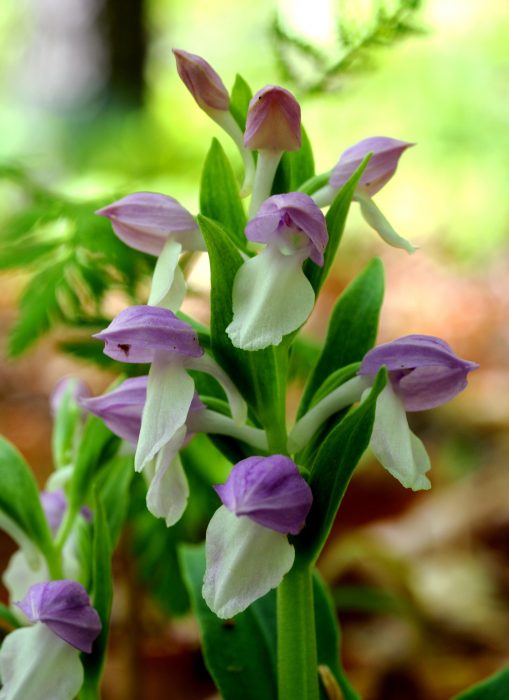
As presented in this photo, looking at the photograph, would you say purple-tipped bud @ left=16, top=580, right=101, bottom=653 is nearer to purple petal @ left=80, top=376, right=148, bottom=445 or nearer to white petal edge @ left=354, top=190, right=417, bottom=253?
purple petal @ left=80, top=376, right=148, bottom=445

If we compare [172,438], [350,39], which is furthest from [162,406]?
[350,39]

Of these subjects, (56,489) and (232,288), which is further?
(56,489)

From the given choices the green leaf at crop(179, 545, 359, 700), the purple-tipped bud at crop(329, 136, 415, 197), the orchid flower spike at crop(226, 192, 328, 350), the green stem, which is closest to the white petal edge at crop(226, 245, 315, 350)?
the orchid flower spike at crop(226, 192, 328, 350)

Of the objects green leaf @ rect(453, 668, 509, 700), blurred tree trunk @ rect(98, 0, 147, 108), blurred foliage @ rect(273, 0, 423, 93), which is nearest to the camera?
green leaf @ rect(453, 668, 509, 700)

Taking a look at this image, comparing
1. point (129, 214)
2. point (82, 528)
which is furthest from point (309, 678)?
point (129, 214)

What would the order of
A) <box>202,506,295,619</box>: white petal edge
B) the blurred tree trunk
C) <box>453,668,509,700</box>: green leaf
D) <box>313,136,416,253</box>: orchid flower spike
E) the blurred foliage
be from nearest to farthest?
<box>202,506,295,619</box>: white petal edge, <box>313,136,416,253</box>: orchid flower spike, <box>453,668,509,700</box>: green leaf, the blurred foliage, the blurred tree trunk

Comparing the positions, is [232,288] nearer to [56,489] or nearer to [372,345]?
[372,345]

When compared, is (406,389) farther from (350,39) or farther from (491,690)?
(350,39)
